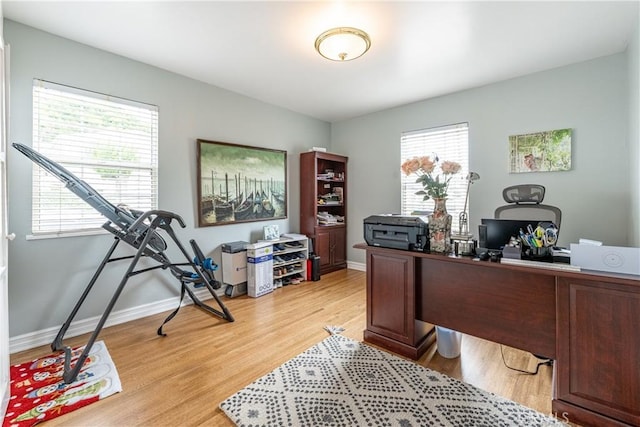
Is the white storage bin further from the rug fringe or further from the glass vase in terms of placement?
the rug fringe

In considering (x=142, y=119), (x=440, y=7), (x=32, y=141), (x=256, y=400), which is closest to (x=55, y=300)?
(x=32, y=141)

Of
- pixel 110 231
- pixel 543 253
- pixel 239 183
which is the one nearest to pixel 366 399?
pixel 543 253

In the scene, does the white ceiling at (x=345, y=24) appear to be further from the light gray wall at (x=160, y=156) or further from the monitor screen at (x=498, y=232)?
the monitor screen at (x=498, y=232)

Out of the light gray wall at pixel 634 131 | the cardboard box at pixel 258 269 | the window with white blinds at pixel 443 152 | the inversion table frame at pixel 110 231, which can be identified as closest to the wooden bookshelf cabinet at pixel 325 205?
the cardboard box at pixel 258 269

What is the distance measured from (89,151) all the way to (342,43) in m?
2.59

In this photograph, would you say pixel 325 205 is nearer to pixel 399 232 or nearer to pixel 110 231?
pixel 399 232

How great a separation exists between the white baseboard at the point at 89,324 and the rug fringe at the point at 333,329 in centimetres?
177

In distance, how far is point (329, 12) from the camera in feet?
7.13

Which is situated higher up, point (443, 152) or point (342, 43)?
point (342, 43)

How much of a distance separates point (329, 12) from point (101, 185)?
8.76 feet

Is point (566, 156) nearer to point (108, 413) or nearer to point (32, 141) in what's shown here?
point (108, 413)

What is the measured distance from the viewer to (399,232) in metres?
2.24

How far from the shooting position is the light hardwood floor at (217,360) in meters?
1.69

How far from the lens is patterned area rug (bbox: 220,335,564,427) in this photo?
1.59m
